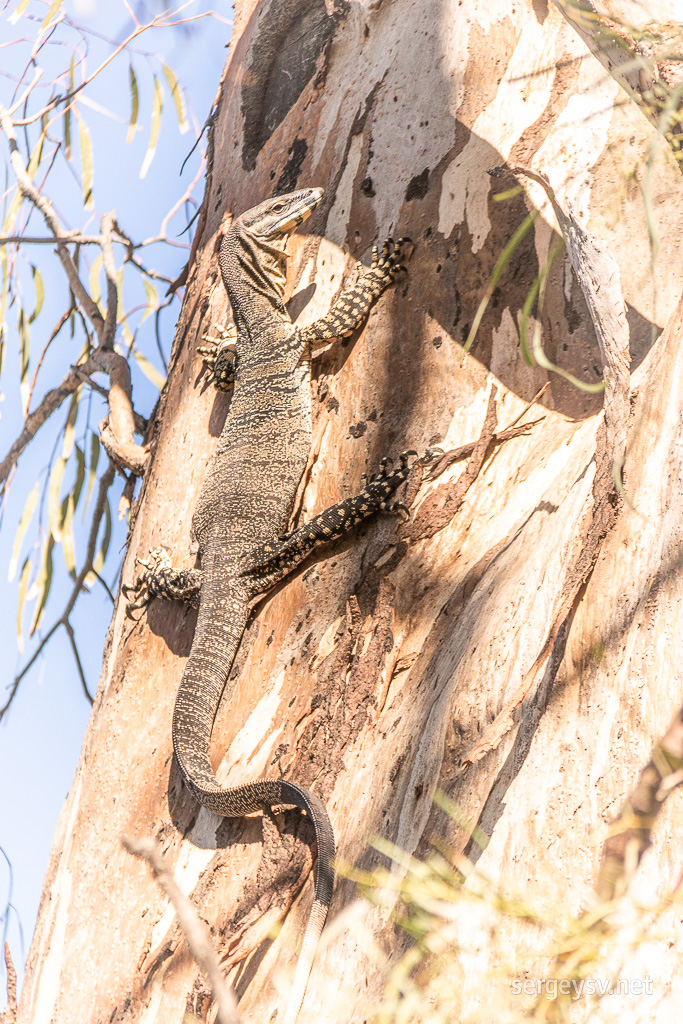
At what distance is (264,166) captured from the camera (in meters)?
3.68

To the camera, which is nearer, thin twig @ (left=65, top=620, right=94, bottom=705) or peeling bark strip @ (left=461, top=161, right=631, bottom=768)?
peeling bark strip @ (left=461, top=161, right=631, bottom=768)

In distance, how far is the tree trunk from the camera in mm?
1604

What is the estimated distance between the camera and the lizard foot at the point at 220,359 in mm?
3598

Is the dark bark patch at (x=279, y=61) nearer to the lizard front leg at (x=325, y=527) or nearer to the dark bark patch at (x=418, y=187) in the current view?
the dark bark patch at (x=418, y=187)

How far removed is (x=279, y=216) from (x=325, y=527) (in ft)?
5.22

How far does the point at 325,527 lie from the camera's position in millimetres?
2812

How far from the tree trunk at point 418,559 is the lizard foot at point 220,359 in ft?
0.21

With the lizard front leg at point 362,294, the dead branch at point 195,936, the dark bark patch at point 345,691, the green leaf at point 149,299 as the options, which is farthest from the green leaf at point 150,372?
the dead branch at point 195,936

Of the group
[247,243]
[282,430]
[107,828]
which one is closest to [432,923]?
[107,828]

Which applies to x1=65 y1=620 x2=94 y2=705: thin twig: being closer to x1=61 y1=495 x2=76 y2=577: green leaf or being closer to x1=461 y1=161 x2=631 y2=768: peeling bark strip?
x1=61 y1=495 x2=76 y2=577: green leaf

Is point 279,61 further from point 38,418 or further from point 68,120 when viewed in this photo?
point 38,418

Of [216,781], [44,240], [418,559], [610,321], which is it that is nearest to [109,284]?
[44,240]

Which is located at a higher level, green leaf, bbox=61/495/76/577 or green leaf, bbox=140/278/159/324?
green leaf, bbox=140/278/159/324

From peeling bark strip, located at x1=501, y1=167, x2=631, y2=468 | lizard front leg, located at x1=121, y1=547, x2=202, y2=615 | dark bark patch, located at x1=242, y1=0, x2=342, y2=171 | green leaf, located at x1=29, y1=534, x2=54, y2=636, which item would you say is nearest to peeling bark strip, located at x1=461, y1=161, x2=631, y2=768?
peeling bark strip, located at x1=501, y1=167, x2=631, y2=468
